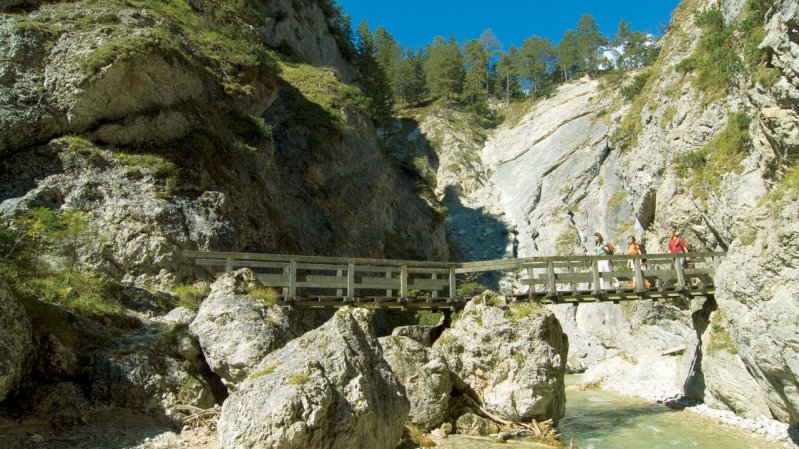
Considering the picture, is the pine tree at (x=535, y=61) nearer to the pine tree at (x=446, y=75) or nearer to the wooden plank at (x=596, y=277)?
the pine tree at (x=446, y=75)

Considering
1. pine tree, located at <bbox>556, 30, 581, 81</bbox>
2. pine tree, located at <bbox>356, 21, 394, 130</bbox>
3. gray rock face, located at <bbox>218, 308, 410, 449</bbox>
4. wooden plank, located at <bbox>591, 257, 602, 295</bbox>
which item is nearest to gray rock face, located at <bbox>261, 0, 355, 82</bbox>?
pine tree, located at <bbox>356, 21, 394, 130</bbox>

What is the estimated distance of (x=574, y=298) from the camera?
53.4 feet

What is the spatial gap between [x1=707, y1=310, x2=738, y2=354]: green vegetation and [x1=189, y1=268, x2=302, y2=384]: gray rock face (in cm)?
1409

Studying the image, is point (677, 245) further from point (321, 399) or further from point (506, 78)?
point (506, 78)

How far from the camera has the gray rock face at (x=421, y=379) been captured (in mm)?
11242

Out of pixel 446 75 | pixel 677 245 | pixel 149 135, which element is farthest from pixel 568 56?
pixel 149 135

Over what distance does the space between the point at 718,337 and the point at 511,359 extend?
29.5 ft

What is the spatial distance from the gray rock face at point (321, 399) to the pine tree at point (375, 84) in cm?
4111

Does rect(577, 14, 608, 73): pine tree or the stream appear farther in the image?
rect(577, 14, 608, 73): pine tree

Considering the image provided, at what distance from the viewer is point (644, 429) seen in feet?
50.8

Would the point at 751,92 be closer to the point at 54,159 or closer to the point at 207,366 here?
the point at 207,366

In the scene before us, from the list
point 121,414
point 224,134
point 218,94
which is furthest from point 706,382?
point 218,94

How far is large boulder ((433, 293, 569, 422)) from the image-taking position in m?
12.3

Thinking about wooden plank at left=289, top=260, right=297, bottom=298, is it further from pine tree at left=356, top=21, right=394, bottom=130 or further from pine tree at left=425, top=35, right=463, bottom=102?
pine tree at left=425, top=35, right=463, bottom=102
